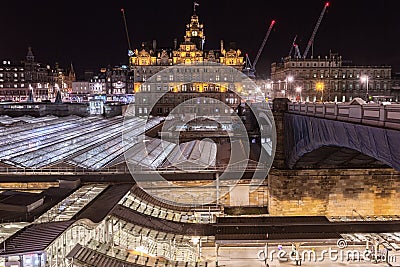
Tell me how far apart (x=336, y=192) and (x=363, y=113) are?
13055 millimetres

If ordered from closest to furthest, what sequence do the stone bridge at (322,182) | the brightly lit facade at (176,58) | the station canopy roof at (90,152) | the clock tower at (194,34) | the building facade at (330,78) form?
the stone bridge at (322,182) < the station canopy roof at (90,152) < the brightly lit facade at (176,58) < the building facade at (330,78) < the clock tower at (194,34)

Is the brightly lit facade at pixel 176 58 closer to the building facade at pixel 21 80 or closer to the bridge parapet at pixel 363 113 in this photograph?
the building facade at pixel 21 80

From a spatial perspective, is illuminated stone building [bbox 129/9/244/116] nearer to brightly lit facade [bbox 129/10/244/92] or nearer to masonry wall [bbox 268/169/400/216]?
brightly lit facade [bbox 129/10/244/92]

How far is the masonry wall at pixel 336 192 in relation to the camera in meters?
26.4

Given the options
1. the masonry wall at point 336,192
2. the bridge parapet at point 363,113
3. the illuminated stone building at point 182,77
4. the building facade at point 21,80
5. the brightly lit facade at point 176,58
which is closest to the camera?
the bridge parapet at point 363,113

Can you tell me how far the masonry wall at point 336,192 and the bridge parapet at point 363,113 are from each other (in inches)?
267

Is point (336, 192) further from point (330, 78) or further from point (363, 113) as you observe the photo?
point (330, 78)

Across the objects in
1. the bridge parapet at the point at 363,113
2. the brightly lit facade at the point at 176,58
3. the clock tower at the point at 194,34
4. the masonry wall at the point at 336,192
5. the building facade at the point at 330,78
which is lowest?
the masonry wall at the point at 336,192

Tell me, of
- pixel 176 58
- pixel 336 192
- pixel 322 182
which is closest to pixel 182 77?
pixel 176 58

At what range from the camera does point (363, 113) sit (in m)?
14.4

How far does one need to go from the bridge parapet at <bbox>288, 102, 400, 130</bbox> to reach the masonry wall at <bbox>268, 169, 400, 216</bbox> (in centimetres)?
678

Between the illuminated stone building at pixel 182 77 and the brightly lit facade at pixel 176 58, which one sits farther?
the illuminated stone building at pixel 182 77

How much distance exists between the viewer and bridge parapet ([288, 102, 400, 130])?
478 inches

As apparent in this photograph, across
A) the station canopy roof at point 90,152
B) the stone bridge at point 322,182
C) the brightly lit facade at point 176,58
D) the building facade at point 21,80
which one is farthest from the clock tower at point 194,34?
the stone bridge at point 322,182
